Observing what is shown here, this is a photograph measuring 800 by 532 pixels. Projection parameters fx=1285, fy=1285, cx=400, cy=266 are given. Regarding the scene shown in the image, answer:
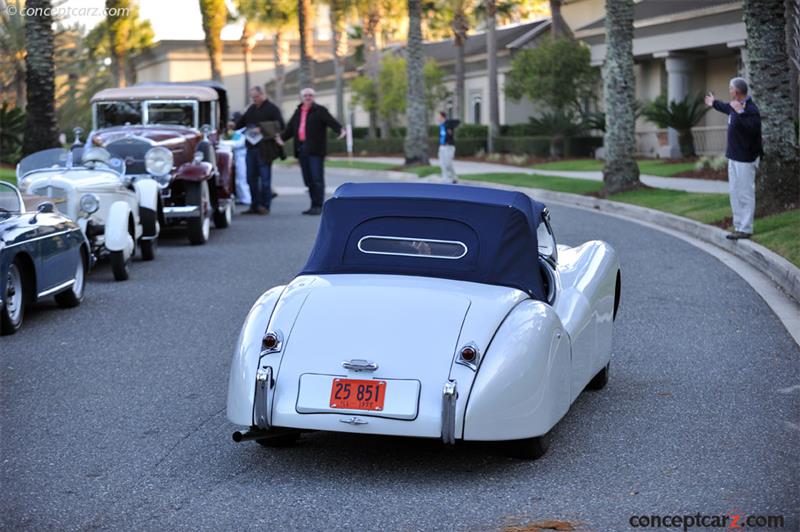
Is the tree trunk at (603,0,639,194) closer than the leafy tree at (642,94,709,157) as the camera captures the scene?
Yes

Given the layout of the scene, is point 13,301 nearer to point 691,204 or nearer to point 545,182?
point 691,204

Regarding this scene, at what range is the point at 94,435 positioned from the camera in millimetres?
6723

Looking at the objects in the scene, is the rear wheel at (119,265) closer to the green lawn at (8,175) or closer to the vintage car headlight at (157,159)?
the vintage car headlight at (157,159)

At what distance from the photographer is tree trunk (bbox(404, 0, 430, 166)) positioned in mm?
39469

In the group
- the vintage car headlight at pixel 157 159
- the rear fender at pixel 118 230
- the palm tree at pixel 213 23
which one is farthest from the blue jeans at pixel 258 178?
the palm tree at pixel 213 23

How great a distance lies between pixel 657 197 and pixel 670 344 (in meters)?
14.2

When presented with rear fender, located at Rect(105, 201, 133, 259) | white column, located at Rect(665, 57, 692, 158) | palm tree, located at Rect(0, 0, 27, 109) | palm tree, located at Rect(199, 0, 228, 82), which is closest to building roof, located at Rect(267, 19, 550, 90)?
palm tree, located at Rect(199, 0, 228, 82)

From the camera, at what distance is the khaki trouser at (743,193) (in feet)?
50.9

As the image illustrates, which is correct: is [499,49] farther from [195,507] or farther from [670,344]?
[195,507]

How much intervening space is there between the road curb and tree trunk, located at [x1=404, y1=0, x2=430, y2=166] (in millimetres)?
11946

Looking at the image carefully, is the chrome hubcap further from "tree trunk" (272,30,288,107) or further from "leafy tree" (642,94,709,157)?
"tree trunk" (272,30,288,107)

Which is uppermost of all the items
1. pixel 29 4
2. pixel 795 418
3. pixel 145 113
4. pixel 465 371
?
pixel 29 4

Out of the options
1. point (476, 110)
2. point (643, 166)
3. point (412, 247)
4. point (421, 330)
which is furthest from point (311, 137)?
point (476, 110)

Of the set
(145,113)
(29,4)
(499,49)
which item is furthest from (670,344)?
(499,49)
